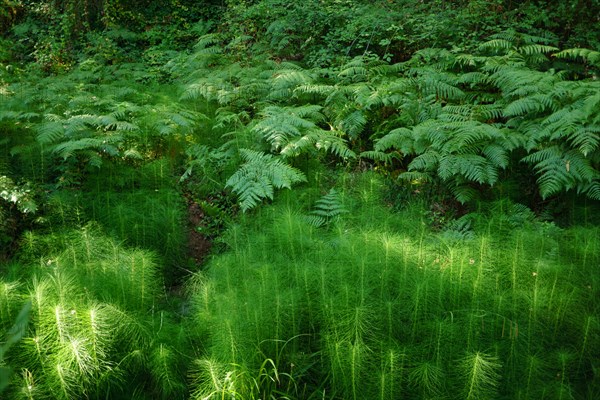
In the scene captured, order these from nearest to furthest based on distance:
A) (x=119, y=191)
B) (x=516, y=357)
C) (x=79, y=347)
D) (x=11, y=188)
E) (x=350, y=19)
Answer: (x=79, y=347)
(x=516, y=357)
(x=11, y=188)
(x=119, y=191)
(x=350, y=19)

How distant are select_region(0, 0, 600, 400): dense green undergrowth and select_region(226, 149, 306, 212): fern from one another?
0.03 metres

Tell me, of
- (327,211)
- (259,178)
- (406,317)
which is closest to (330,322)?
(406,317)

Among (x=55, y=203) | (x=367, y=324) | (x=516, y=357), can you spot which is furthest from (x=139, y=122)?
(x=516, y=357)

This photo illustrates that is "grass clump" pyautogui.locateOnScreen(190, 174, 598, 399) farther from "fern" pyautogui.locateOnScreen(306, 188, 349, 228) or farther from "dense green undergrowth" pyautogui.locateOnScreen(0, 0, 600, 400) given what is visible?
"fern" pyautogui.locateOnScreen(306, 188, 349, 228)

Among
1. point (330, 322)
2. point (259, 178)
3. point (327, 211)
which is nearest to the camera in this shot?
point (330, 322)

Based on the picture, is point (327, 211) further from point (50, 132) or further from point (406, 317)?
point (50, 132)

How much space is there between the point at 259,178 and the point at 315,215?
2.22ft

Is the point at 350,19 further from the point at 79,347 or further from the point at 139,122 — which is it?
the point at 79,347

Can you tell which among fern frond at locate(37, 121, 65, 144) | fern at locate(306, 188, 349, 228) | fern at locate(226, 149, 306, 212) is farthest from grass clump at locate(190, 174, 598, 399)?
fern frond at locate(37, 121, 65, 144)

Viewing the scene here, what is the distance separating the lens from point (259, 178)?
498 cm

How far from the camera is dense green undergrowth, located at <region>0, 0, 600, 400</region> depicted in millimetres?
2871

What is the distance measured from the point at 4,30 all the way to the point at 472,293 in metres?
11.1

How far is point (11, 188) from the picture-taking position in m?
4.27

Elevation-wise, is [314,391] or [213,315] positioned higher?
[213,315]
